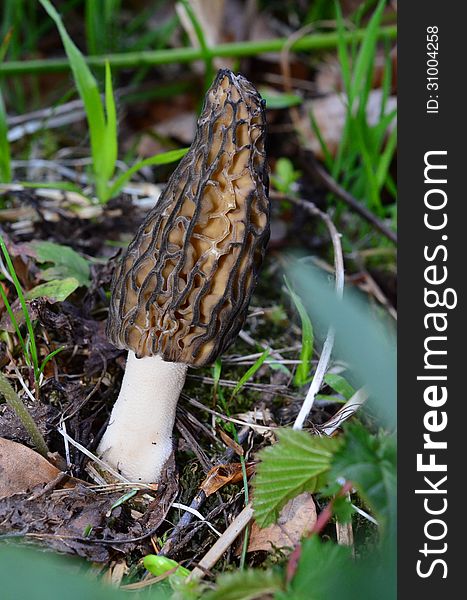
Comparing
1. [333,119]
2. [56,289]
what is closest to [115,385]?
[56,289]

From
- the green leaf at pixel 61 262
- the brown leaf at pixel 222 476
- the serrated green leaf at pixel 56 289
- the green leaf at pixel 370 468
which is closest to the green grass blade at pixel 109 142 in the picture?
the green leaf at pixel 61 262

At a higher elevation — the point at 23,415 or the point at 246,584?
the point at 23,415

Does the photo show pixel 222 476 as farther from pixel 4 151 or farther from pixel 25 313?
pixel 4 151

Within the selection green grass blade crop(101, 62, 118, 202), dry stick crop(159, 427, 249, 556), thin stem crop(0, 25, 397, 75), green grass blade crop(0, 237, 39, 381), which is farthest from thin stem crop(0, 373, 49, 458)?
thin stem crop(0, 25, 397, 75)

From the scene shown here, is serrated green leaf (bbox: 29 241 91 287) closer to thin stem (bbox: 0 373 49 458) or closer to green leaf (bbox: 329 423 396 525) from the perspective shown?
thin stem (bbox: 0 373 49 458)

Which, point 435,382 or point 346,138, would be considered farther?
point 346,138

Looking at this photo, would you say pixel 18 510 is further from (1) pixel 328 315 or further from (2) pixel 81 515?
(1) pixel 328 315

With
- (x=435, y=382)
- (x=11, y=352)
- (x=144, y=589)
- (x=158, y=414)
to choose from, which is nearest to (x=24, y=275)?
(x=11, y=352)
